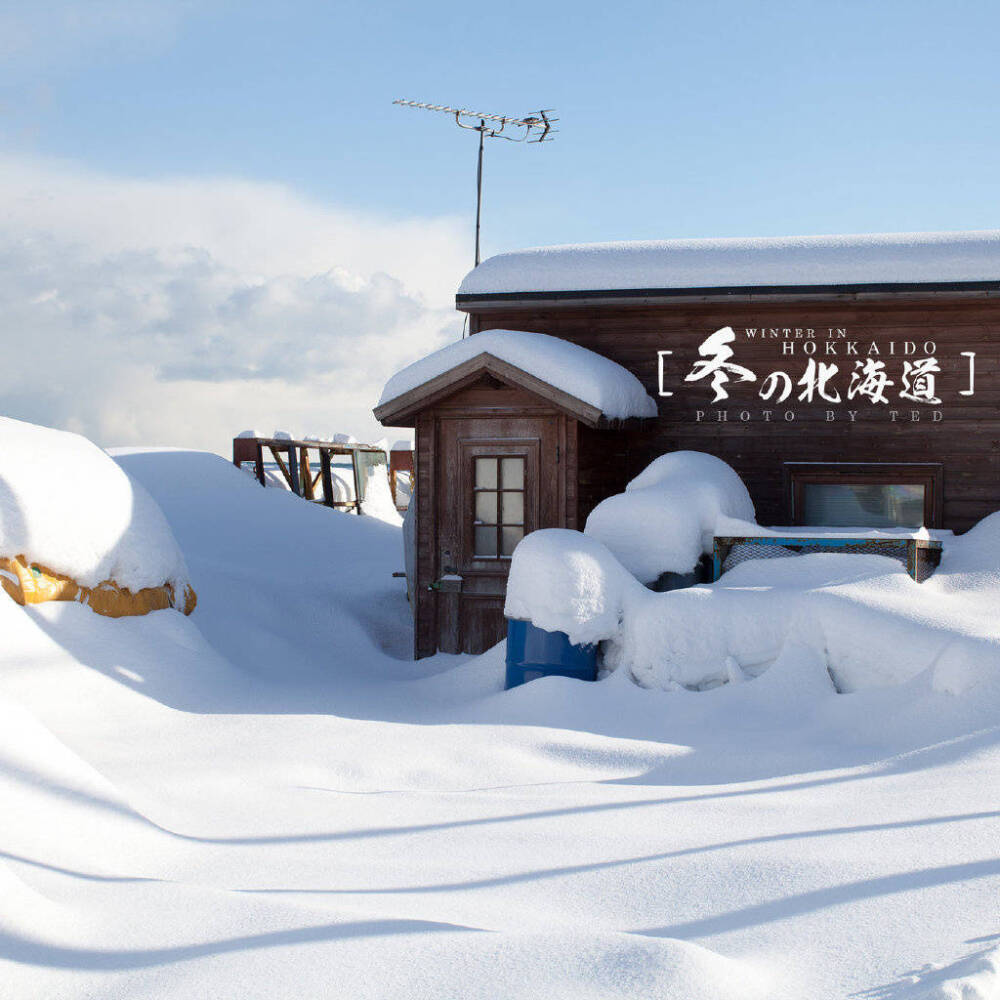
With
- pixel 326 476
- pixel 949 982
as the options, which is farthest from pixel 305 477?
pixel 949 982

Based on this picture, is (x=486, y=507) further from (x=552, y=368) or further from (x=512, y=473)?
(x=552, y=368)

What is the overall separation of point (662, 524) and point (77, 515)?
4.76m

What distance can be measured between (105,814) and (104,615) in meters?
4.01

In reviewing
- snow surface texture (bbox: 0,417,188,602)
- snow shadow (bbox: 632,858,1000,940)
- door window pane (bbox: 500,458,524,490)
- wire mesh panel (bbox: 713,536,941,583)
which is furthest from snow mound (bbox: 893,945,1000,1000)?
door window pane (bbox: 500,458,524,490)

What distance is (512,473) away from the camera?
441 inches

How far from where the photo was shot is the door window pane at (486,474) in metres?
11.2

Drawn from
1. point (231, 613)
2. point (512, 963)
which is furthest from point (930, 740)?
point (231, 613)

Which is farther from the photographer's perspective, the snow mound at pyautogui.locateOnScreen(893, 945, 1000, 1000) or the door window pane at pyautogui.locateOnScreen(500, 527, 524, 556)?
the door window pane at pyautogui.locateOnScreen(500, 527, 524, 556)

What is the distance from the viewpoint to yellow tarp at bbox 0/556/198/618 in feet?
27.9

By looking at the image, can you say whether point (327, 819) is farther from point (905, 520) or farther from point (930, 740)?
point (905, 520)

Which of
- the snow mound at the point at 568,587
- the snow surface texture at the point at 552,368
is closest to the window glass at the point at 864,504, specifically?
the snow surface texture at the point at 552,368

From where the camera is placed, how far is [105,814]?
5.29 m

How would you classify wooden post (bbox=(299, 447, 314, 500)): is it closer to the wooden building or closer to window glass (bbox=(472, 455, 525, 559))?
the wooden building

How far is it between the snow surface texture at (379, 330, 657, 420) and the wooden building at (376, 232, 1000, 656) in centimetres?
18
